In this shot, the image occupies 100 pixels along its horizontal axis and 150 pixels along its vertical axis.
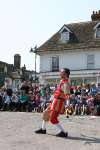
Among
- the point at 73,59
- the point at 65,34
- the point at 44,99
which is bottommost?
the point at 44,99

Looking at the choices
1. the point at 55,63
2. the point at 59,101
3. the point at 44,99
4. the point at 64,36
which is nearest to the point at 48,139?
the point at 59,101

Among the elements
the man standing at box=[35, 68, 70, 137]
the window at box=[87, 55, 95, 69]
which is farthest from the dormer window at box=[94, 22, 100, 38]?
the man standing at box=[35, 68, 70, 137]

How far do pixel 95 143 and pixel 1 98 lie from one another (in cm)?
1682

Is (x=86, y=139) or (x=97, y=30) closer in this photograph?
(x=86, y=139)

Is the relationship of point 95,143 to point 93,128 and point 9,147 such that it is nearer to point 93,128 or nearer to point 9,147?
point 9,147

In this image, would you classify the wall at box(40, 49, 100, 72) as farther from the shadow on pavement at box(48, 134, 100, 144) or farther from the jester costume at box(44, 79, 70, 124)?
the shadow on pavement at box(48, 134, 100, 144)

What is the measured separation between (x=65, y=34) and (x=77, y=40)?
161 cm

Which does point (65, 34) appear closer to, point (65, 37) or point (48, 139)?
point (65, 37)

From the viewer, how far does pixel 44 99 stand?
26109 mm

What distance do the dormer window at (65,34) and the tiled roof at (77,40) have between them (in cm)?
37

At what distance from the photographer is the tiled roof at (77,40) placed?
40281 millimetres

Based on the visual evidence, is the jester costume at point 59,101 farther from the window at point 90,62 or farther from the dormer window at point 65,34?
the dormer window at point 65,34

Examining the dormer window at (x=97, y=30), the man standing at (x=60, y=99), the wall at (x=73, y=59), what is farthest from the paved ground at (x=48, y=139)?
the dormer window at (x=97, y=30)

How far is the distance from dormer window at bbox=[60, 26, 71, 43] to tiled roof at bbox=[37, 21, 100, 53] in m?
0.37
